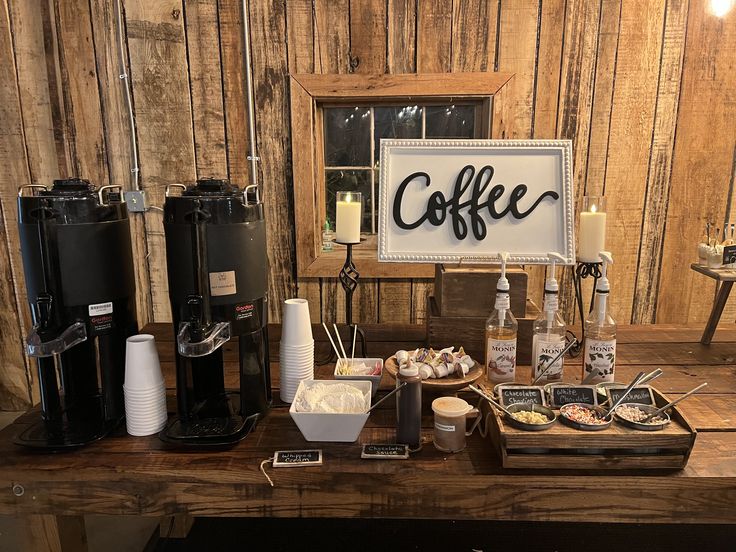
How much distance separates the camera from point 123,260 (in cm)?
124

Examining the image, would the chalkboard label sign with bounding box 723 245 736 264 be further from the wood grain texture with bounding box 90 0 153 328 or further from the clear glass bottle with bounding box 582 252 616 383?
the wood grain texture with bounding box 90 0 153 328

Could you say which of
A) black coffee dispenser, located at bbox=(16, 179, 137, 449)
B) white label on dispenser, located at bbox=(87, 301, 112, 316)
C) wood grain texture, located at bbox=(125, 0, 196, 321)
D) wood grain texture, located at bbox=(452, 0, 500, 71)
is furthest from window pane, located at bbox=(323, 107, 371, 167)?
white label on dispenser, located at bbox=(87, 301, 112, 316)

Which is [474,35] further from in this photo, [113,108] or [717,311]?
[113,108]

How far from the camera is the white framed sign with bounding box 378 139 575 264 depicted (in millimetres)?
1553

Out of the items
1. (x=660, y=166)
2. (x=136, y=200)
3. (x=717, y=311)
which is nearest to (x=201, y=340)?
(x=717, y=311)

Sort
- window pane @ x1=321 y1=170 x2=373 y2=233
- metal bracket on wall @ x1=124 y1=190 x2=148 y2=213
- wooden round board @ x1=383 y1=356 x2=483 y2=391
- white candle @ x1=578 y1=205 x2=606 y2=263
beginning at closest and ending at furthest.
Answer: wooden round board @ x1=383 y1=356 x2=483 y2=391
white candle @ x1=578 y1=205 x2=606 y2=263
metal bracket on wall @ x1=124 y1=190 x2=148 y2=213
window pane @ x1=321 y1=170 x2=373 y2=233

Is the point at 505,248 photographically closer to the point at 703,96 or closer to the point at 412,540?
the point at 412,540

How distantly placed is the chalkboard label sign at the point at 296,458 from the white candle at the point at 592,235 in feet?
3.12

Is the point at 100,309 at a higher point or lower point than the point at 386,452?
higher

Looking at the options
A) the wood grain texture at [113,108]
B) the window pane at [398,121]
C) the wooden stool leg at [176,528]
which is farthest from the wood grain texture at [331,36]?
the wooden stool leg at [176,528]

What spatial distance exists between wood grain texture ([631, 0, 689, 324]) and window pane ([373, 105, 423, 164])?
1.08 meters

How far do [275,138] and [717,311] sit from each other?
74.9 inches

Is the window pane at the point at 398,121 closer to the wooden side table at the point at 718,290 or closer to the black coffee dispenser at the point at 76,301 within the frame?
the wooden side table at the point at 718,290

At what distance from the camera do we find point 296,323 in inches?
51.9
